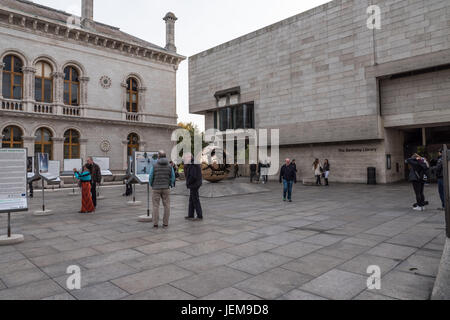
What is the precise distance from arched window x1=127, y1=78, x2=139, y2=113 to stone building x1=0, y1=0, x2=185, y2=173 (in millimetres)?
96

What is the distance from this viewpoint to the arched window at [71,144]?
24.4m

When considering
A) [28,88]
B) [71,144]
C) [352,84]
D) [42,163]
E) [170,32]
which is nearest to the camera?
[42,163]

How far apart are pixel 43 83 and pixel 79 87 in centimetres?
272

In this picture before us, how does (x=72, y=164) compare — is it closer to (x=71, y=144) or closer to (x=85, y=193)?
(x=71, y=144)

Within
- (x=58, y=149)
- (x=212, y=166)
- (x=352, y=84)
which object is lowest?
(x=212, y=166)

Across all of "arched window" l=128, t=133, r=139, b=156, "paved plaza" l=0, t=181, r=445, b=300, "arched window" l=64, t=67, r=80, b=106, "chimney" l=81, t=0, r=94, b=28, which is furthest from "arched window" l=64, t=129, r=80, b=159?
"paved plaza" l=0, t=181, r=445, b=300

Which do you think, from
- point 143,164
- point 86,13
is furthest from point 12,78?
point 143,164

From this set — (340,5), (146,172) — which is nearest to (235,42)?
(340,5)

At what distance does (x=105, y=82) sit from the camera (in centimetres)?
2711

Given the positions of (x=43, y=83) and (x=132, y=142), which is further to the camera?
(x=132, y=142)

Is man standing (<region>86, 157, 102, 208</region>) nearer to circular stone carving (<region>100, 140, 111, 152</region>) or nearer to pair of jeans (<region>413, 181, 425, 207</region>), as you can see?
pair of jeans (<region>413, 181, 425, 207</region>)

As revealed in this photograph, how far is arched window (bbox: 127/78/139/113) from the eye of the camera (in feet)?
95.6
